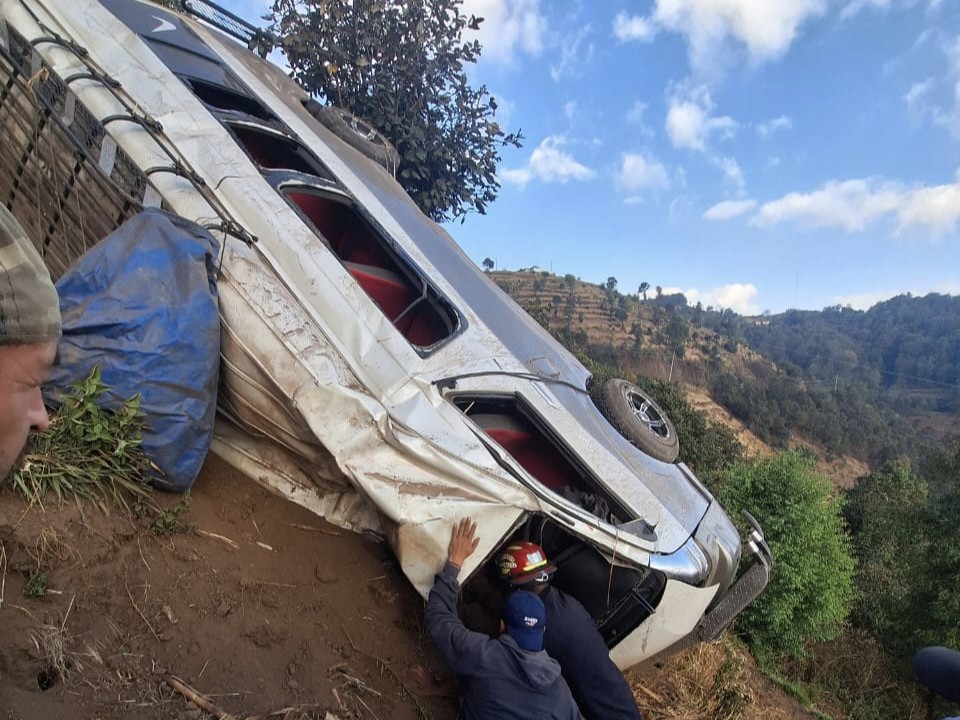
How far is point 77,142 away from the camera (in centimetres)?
330

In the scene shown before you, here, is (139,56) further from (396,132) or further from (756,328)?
(756,328)

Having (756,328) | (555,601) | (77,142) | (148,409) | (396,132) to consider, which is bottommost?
(148,409)

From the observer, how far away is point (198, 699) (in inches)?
81.8

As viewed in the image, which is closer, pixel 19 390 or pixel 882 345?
pixel 19 390

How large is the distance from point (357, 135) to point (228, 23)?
7.95 feet

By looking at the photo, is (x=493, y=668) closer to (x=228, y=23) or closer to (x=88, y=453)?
(x=88, y=453)

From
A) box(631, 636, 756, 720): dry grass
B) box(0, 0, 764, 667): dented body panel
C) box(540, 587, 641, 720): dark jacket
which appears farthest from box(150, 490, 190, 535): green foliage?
box(631, 636, 756, 720): dry grass

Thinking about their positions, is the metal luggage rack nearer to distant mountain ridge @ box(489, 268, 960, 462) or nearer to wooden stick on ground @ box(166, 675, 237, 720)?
wooden stick on ground @ box(166, 675, 237, 720)

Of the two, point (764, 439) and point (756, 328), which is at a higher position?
point (756, 328)

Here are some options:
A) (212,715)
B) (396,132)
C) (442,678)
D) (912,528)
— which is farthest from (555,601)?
(912,528)

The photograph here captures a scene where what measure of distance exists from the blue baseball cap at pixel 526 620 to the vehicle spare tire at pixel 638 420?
120 centimetres

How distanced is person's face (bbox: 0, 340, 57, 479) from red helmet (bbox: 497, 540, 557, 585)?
230 cm

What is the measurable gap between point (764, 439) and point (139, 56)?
57.5 metres

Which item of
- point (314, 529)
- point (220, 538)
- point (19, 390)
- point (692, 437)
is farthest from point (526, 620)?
point (692, 437)
